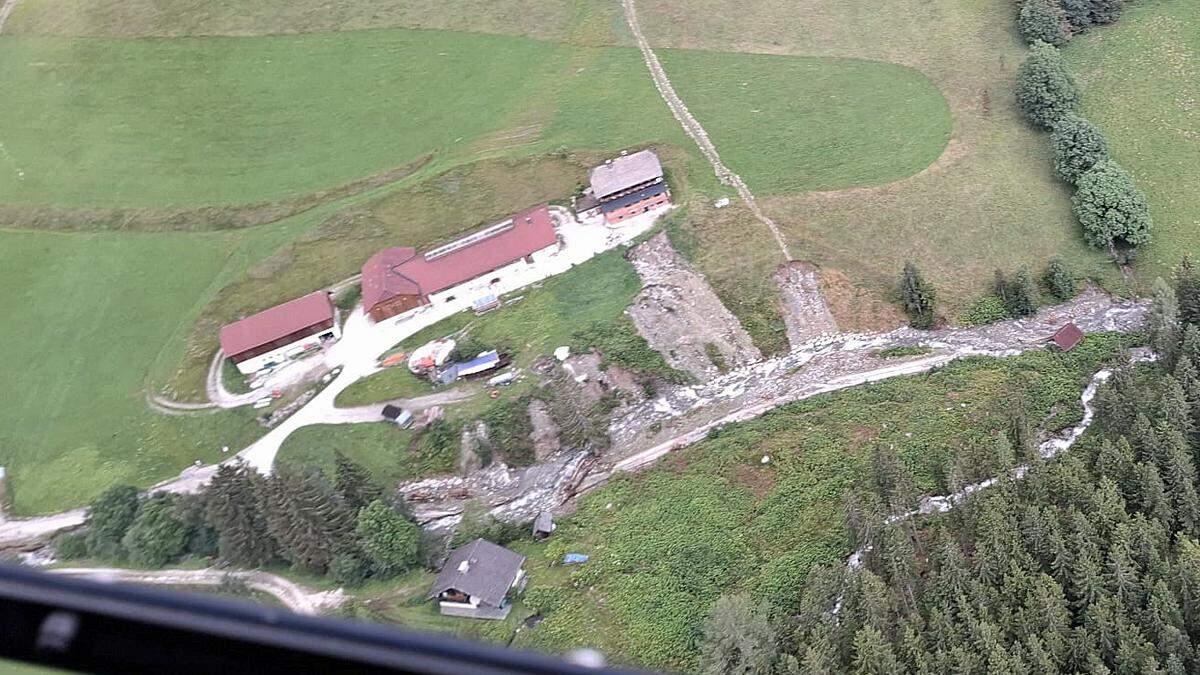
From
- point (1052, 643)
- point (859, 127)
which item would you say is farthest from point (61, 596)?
point (859, 127)

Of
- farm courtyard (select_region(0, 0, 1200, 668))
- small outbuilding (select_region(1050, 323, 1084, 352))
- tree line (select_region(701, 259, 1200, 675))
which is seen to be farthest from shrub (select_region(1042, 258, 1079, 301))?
tree line (select_region(701, 259, 1200, 675))

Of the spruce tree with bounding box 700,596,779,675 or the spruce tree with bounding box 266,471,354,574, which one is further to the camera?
the spruce tree with bounding box 266,471,354,574

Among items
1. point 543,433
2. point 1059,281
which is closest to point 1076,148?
point 1059,281

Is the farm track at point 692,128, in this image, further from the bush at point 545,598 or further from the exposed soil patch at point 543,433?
the bush at point 545,598

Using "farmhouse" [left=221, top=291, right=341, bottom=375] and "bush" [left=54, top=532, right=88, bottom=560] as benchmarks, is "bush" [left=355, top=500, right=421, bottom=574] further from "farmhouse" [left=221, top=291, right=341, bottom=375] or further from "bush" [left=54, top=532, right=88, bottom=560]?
"bush" [left=54, top=532, right=88, bottom=560]

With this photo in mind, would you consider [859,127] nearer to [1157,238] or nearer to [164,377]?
[1157,238]
